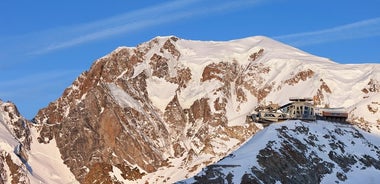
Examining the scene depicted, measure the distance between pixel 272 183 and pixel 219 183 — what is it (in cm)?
1269

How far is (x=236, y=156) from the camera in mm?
186375

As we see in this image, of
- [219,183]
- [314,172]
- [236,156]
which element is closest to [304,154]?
[314,172]

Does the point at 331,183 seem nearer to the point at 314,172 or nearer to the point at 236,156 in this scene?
the point at 314,172

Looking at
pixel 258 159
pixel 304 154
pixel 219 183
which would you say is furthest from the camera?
pixel 304 154

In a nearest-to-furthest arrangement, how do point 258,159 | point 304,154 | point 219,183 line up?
point 219,183 < point 258,159 < point 304,154

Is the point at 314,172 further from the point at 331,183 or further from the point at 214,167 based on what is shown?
the point at 214,167

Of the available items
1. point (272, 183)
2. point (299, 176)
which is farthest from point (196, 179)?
Result: point (299, 176)

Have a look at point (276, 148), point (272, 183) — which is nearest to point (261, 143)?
point (276, 148)

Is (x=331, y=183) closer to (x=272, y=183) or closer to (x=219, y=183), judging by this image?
(x=272, y=183)

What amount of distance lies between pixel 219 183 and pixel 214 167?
7.07 m

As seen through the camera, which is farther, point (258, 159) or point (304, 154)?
point (304, 154)

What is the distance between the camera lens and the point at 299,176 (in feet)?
621

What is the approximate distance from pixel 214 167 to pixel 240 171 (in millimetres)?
4244

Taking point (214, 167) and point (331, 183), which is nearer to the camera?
point (214, 167)
